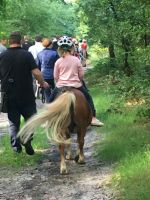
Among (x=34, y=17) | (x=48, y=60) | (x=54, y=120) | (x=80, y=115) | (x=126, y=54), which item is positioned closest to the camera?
(x=54, y=120)

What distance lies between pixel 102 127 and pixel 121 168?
4001 mm

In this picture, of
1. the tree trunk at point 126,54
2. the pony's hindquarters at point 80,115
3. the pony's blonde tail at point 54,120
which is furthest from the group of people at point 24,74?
the tree trunk at point 126,54

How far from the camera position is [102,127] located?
1166 centimetres

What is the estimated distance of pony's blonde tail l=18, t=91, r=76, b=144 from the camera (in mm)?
7992

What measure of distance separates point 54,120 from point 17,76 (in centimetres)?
127

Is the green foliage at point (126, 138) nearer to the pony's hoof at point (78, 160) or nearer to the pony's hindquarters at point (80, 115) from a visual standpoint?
the pony's hoof at point (78, 160)

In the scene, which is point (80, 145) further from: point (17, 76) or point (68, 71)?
point (17, 76)

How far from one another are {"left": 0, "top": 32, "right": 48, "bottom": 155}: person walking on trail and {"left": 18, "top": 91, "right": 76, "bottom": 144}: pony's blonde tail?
3.22 ft

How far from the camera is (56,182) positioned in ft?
25.1

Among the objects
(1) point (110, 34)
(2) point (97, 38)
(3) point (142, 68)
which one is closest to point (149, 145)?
(3) point (142, 68)

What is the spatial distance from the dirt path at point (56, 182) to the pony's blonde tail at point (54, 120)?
633 millimetres

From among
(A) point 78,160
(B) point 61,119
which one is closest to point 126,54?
(A) point 78,160

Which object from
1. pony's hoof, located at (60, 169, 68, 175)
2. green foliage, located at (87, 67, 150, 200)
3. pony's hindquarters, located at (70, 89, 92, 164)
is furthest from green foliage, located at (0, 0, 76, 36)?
pony's hoof, located at (60, 169, 68, 175)

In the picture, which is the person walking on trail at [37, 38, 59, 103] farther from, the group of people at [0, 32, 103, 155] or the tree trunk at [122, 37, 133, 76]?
the group of people at [0, 32, 103, 155]
